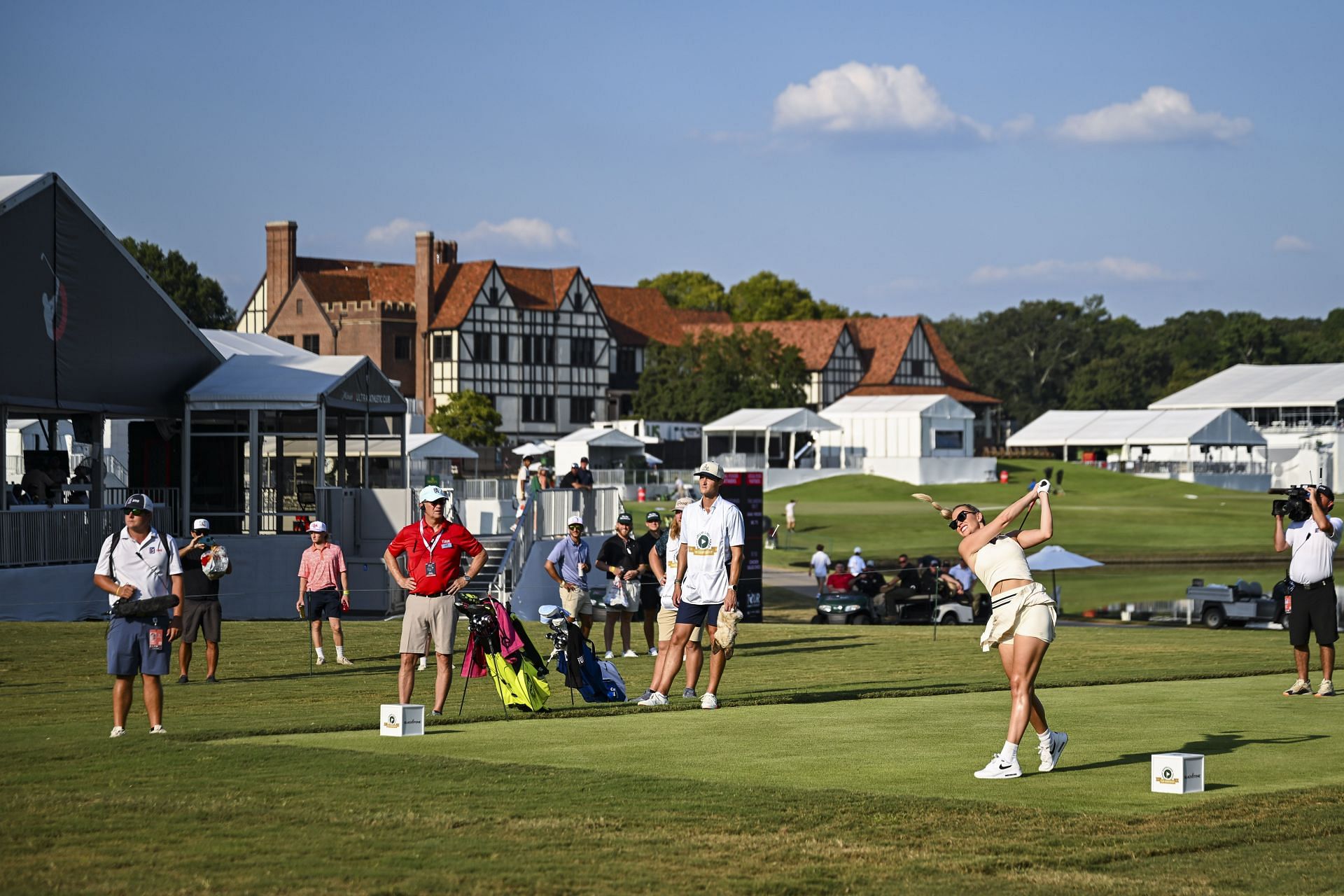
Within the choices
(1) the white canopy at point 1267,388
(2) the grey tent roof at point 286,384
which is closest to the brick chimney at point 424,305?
(1) the white canopy at point 1267,388

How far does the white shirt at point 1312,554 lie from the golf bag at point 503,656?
23.6ft

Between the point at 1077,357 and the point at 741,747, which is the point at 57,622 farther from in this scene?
the point at 1077,357

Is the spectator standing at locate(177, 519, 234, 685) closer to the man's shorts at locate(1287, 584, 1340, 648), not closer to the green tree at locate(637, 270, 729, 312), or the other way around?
the man's shorts at locate(1287, 584, 1340, 648)

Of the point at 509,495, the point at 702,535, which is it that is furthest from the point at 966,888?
the point at 509,495

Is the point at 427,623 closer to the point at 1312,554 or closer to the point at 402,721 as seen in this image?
the point at 402,721

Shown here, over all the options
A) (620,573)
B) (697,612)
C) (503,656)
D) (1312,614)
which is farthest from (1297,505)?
(620,573)

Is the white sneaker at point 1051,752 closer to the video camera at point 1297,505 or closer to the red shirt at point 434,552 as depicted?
the red shirt at point 434,552

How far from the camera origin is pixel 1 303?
3033 centimetres

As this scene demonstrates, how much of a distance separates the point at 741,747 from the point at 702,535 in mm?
2575

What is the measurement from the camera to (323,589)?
781 inches

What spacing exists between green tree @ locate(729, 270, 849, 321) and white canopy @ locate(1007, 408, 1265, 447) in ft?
93.6

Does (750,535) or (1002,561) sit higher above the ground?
(1002,561)

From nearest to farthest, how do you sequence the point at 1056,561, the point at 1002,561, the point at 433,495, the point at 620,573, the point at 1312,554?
the point at 1002,561, the point at 433,495, the point at 1312,554, the point at 620,573, the point at 1056,561

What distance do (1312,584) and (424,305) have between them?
8374cm
